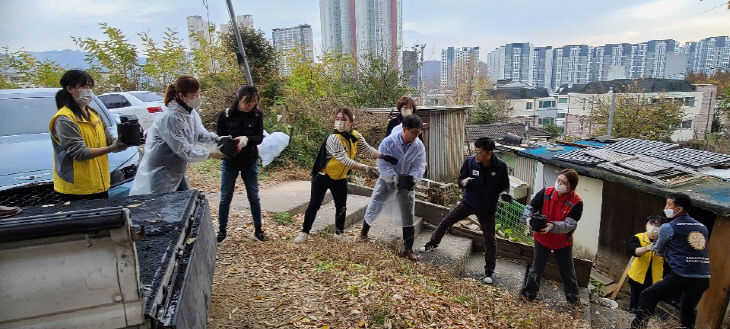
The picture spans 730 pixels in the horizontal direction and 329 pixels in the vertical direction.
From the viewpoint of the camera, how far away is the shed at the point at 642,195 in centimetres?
626

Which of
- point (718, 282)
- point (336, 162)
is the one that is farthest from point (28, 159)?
point (718, 282)

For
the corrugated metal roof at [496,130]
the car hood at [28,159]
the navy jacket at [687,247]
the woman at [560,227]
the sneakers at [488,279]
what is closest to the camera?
the car hood at [28,159]

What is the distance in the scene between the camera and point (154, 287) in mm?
1586

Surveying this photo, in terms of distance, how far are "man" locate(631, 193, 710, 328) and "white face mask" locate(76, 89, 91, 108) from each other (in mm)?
6107

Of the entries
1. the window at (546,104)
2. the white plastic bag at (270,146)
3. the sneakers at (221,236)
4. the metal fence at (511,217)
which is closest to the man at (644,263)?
the metal fence at (511,217)

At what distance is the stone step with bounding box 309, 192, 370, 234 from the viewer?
18.5ft

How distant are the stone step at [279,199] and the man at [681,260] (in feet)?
15.7

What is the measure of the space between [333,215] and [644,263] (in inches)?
170

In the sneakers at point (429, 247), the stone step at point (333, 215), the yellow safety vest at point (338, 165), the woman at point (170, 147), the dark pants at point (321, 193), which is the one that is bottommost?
the sneakers at point (429, 247)

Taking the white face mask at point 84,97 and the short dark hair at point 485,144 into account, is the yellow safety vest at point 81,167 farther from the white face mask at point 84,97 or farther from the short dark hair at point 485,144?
the short dark hair at point 485,144

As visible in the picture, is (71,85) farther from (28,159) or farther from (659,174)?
(659,174)

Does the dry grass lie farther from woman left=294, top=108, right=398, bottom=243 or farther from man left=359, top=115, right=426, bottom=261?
woman left=294, top=108, right=398, bottom=243

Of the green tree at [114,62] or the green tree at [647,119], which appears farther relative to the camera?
the green tree at [647,119]

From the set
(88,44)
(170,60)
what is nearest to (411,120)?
(170,60)
